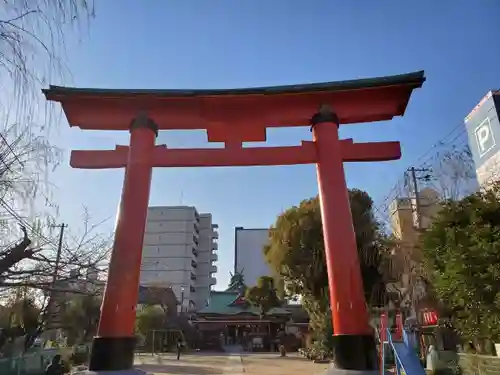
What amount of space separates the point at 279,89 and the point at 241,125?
3.49ft

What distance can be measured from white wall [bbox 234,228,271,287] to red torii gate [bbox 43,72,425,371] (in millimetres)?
46191

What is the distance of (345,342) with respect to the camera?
20.3 ft

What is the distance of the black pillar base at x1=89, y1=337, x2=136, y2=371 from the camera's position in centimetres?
606

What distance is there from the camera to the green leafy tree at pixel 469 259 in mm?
8250

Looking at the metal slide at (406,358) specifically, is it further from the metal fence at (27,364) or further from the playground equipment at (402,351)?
the metal fence at (27,364)

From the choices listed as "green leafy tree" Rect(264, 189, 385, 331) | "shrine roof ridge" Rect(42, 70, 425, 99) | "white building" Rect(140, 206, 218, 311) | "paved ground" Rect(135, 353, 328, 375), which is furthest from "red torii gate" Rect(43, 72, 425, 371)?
"white building" Rect(140, 206, 218, 311)

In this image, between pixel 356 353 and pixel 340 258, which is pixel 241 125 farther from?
pixel 356 353

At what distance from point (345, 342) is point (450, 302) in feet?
17.4

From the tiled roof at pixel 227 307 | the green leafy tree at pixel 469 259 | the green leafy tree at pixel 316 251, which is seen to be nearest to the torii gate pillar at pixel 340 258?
the green leafy tree at pixel 469 259

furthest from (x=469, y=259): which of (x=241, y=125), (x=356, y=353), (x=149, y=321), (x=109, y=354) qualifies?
(x=149, y=321)

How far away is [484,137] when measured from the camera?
1557cm

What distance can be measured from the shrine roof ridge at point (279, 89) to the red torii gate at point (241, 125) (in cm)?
2

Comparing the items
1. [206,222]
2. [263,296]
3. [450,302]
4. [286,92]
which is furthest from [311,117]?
→ [206,222]

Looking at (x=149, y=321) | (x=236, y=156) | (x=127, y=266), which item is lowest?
(x=149, y=321)
